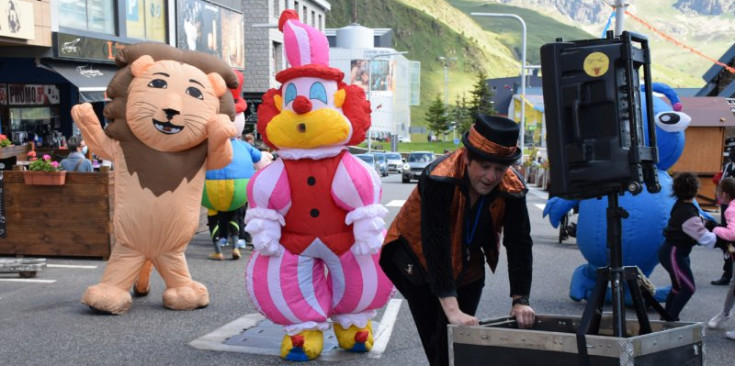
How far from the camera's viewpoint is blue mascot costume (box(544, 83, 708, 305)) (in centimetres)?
764

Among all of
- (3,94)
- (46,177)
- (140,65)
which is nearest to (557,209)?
(140,65)

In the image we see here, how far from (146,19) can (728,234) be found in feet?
69.2

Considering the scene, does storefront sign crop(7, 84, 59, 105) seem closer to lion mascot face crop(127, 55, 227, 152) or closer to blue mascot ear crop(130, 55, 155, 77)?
blue mascot ear crop(130, 55, 155, 77)

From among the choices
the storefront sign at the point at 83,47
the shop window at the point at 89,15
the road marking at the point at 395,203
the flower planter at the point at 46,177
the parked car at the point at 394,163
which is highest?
the shop window at the point at 89,15

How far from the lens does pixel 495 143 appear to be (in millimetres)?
3602

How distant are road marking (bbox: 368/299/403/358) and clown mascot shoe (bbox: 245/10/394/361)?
103mm

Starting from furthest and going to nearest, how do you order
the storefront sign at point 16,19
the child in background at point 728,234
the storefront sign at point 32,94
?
the storefront sign at point 32,94
the storefront sign at point 16,19
the child in background at point 728,234

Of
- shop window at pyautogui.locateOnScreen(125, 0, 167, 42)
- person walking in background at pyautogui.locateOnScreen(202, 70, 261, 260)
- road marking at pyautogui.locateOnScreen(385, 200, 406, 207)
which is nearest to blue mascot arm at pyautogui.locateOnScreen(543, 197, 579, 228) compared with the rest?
person walking in background at pyautogui.locateOnScreen(202, 70, 261, 260)

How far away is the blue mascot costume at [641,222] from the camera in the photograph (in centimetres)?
764

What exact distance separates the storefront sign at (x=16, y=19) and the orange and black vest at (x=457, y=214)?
14.9m

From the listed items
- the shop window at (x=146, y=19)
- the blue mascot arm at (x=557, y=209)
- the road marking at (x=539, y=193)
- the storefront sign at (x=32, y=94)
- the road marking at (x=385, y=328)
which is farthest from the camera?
the road marking at (x=539, y=193)

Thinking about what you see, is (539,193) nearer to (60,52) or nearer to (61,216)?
(60,52)

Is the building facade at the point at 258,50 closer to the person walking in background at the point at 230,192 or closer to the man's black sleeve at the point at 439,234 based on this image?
the person walking in background at the point at 230,192

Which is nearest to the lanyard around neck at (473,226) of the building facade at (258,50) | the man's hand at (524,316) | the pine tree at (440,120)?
the man's hand at (524,316)
